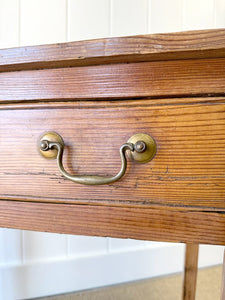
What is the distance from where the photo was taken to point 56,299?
2.97ft

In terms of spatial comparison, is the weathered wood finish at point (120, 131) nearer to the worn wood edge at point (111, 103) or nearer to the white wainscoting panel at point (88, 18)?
the worn wood edge at point (111, 103)

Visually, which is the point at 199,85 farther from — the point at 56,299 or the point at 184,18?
the point at 56,299

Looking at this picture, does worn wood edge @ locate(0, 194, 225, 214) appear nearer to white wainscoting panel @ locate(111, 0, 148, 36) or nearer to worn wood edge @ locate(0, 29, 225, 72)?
worn wood edge @ locate(0, 29, 225, 72)

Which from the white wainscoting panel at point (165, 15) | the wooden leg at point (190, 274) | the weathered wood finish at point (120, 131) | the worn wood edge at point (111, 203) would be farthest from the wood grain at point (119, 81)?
the white wainscoting panel at point (165, 15)

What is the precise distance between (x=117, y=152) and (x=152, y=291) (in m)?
0.82

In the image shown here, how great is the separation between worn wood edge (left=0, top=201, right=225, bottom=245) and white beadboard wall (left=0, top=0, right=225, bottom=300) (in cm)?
62

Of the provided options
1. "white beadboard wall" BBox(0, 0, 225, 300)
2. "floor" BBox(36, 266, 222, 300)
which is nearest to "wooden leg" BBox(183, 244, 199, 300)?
"floor" BBox(36, 266, 222, 300)

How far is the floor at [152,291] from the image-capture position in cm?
89

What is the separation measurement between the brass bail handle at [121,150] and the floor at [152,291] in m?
0.76

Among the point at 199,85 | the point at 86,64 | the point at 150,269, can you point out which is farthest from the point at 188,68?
the point at 150,269

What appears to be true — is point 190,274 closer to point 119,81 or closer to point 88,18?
point 119,81

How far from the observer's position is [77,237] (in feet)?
3.05

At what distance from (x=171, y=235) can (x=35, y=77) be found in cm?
27

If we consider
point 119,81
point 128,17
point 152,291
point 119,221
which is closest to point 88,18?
point 128,17
